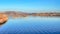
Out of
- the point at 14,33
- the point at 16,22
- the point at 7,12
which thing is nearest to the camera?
the point at 14,33

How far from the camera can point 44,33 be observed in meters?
1.49

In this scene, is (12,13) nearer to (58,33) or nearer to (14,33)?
(14,33)

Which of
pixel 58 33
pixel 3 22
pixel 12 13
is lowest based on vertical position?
pixel 58 33

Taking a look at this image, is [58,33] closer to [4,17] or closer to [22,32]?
[22,32]

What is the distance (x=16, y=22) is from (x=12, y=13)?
8.7 inches

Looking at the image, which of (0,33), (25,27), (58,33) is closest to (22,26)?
(25,27)

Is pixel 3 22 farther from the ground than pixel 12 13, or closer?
closer

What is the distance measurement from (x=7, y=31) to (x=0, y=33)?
82 mm

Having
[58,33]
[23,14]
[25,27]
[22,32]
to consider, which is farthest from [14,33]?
[58,33]

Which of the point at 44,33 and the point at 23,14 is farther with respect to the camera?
the point at 23,14

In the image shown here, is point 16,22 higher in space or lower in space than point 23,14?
lower

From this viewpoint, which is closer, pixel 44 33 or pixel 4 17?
pixel 44 33

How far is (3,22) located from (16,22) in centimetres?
20

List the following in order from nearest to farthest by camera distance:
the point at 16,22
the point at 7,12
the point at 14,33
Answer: the point at 14,33 → the point at 7,12 → the point at 16,22
